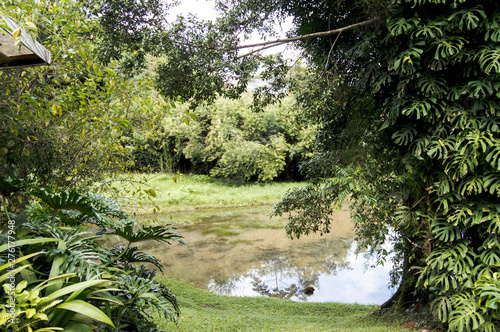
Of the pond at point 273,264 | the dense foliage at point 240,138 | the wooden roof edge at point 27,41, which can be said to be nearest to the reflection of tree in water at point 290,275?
the pond at point 273,264

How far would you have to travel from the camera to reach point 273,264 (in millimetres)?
9102

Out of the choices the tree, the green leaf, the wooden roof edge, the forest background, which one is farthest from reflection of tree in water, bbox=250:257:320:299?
the wooden roof edge

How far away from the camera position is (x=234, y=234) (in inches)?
468

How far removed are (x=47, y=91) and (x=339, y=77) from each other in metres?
3.48

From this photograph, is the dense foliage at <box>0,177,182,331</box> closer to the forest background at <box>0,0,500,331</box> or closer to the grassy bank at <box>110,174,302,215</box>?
the forest background at <box>0,0,500,331</box>

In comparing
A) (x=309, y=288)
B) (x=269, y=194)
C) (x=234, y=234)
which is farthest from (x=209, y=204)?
(x=309, y=288)

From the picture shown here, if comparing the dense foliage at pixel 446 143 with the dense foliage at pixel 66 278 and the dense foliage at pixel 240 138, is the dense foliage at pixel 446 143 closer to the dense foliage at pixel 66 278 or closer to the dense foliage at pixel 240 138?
the dense foliage at pixel 66 278

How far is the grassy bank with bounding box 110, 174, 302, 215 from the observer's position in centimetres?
1577

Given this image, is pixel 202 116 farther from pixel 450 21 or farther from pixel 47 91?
pixel 450 21

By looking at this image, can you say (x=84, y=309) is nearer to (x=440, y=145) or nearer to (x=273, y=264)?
(x=440, y=145)

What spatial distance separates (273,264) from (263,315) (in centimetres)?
374

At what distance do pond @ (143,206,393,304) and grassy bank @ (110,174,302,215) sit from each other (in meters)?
2.97

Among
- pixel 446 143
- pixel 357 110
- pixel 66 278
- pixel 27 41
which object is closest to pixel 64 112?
pixel 27 41

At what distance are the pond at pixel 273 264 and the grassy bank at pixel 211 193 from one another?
2971mm
